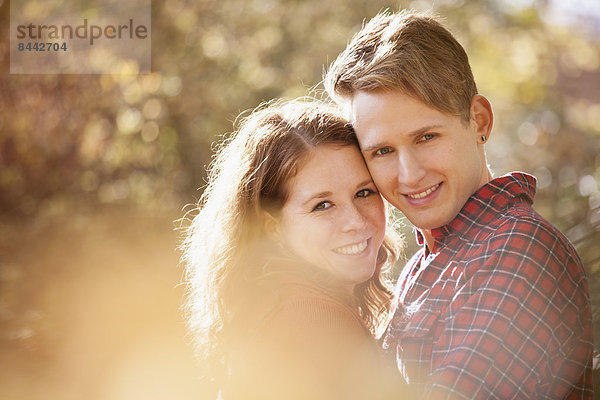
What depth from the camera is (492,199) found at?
2023 millimetres

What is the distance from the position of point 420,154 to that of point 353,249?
39 cm

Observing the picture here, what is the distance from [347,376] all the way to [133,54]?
6.40 metres

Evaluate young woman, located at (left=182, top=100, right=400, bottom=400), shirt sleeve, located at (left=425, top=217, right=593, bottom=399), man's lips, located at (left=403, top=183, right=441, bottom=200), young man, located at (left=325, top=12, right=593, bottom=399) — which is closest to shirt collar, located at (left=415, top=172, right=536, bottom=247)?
young man, located at (left=325, top=12, right=593, bottom=399)

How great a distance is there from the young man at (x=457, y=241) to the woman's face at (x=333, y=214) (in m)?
0.09

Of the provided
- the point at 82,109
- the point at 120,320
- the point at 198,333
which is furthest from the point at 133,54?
the point at 198,333

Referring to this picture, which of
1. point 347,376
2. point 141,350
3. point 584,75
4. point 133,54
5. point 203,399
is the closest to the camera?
point 347,376

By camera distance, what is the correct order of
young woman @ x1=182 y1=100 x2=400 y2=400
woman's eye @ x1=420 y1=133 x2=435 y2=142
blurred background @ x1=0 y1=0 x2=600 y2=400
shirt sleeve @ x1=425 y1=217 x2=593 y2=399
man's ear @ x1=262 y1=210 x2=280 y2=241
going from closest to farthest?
shirt sleeve @ x1=425 y1=217 x2=593 y2=399 < young woman @ x1=182 y1=100 x2=400 y2=400 < woman's eye @ x1=420 y1=133 x2=435 y2=142 < man's ear @ x1=262 y1=210 x2=280 y2=241 < blurred background @ x1=0 y1=0 x2=600 y2=400

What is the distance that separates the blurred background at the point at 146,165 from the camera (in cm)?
502

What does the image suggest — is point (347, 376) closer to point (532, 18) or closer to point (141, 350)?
point (141, 350)

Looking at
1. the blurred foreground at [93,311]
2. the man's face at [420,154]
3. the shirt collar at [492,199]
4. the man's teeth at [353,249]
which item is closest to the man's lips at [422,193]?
the man's face at [420,154]

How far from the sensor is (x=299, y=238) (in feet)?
7.30

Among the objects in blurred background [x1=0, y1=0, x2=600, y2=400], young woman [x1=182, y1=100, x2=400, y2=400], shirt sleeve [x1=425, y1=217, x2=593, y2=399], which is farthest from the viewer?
blurred background [x1=0, y1=0, x2=600, y2=400]

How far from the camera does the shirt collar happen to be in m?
1.99

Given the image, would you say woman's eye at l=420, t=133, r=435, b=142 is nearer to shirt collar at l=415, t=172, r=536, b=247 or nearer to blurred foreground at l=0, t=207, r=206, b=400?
shirt collar at l=415, t=172, r=536, b=247
